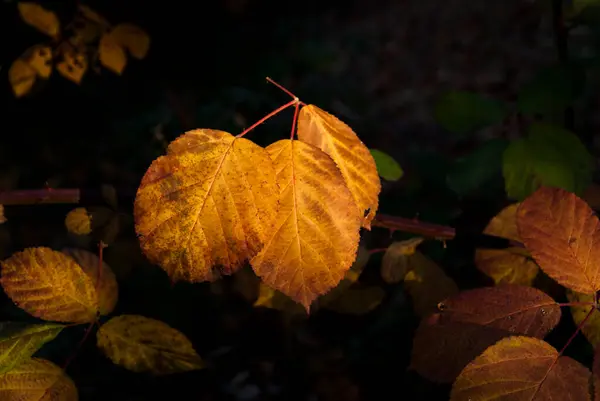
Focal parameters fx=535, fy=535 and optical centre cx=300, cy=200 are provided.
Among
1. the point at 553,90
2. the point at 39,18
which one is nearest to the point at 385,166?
the point at 553,90

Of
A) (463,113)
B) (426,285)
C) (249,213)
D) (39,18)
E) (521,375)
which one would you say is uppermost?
(39,18)

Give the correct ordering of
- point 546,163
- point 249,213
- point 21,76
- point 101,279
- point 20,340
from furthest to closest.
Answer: point 21,76 < point 546,163 < point 101,279 < point 20,340 < point 249,213

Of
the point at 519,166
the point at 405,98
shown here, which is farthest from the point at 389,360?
the point at 405,98

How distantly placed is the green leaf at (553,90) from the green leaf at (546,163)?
0.05 m

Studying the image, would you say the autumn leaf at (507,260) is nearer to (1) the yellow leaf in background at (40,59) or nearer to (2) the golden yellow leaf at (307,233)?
(2) the golden yellow leaf at (307,233)

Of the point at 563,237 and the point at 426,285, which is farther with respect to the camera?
the point at 426,285

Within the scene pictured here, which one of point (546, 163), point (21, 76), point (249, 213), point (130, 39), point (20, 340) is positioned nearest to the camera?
point (249, 213)

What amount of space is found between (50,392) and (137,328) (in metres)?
0.15

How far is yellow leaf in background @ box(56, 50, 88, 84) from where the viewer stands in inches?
52.3

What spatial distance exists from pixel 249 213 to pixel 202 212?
6cm

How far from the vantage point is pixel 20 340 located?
753 mm

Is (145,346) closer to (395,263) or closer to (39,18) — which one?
(395,263)

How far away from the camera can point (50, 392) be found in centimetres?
74

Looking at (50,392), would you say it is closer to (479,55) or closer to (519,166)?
(519,166)
